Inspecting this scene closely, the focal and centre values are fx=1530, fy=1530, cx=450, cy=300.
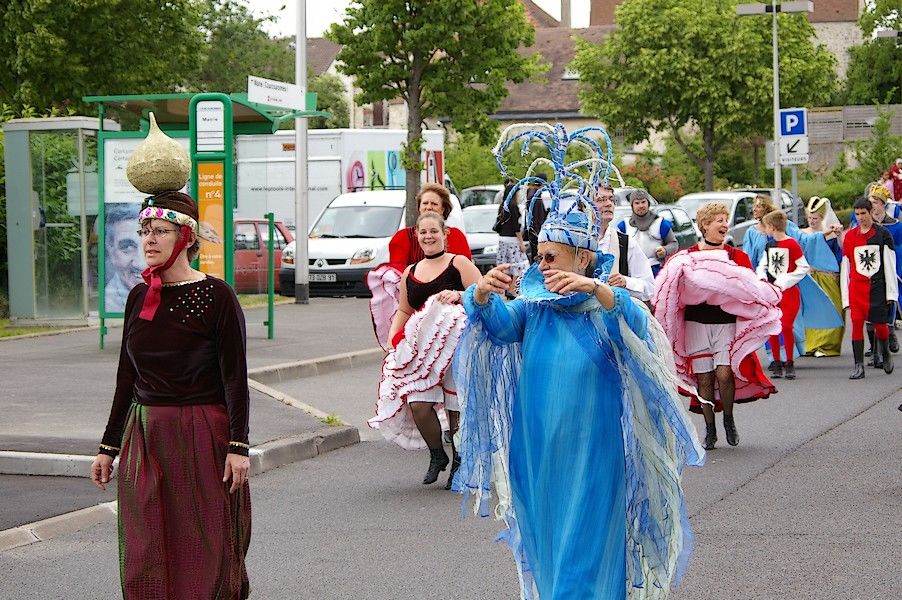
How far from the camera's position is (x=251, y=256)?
28.1 meters

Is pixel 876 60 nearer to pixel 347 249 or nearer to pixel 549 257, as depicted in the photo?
pixel 347 249

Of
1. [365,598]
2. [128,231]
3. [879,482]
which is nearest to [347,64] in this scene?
[128,231]

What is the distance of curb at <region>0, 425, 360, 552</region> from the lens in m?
8.10

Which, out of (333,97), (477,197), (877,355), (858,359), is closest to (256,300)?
(877,355)

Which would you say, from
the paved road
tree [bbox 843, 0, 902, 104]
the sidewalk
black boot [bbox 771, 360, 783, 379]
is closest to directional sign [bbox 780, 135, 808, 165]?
the sidewalk

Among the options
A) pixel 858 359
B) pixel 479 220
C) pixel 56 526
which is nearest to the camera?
pixel 56 526

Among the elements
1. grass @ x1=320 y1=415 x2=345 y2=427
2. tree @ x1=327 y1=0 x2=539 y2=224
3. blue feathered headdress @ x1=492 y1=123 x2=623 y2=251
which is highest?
tree @ x1=327 y1=0 x2=539 y2=224

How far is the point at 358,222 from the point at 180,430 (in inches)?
907

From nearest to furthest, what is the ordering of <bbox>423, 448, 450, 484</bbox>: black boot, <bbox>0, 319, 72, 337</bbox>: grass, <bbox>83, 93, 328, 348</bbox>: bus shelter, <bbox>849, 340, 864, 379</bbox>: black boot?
1. <bbox>423, 448, 450, 484</bbox>: black boot
2. <bbox>849, 340, 864, 379</bbox>: black boot
3. <bbox>83, 93, 328, 348</bbox>: bus shelter
4. <bbox>0, 319, 72, 337</bbox>: grass

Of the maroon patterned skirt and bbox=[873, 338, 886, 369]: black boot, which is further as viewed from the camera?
bbox=[873, 338, 886, 369]: black boot

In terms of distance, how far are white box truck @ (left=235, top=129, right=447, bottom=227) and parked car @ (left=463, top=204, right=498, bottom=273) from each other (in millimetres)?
3653

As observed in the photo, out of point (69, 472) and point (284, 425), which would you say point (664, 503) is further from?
point (284, 425)

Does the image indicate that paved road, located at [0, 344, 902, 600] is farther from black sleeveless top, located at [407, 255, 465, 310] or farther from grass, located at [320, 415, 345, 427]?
black sleeveless top, located at [407, 255, 465, 310]

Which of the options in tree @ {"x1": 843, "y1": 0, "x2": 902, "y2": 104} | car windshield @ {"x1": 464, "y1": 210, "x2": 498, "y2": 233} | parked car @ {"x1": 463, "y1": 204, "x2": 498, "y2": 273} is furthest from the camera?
tree @ {"x1": 843, "y1": 0, "x2": 902, "y2": 104}
